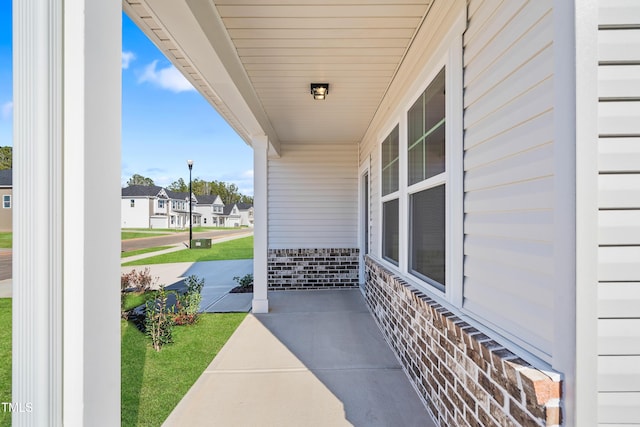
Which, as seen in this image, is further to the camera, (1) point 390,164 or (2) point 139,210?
(2) point 139,210

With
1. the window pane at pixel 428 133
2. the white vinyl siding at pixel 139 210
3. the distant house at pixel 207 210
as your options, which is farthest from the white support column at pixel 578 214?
the distant house at pixel 207 210

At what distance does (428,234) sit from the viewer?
97.6 inches

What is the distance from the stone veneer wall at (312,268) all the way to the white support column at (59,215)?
16.5 feet

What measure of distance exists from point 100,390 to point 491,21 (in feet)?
7.30

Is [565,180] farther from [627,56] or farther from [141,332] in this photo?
[141,332]

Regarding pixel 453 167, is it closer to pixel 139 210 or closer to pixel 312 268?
pixel 312 268

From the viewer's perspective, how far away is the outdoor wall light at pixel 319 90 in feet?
11.0

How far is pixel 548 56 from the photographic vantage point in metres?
1.19

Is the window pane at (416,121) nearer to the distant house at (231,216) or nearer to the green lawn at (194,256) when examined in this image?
the green lawn at (194,256)

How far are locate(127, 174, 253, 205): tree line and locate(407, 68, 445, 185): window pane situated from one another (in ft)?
179

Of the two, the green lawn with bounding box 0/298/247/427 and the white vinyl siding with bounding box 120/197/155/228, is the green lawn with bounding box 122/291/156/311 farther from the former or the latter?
the white vinyl siding with bounding box 120/197/155/228

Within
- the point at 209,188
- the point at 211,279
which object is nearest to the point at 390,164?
the point at 211,279

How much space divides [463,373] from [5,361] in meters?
4.06

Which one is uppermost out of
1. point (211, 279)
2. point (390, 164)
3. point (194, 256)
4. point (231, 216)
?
point (390, 164)
